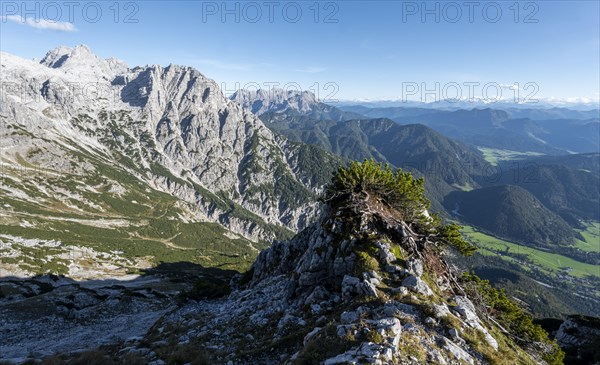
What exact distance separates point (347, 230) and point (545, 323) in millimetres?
86099

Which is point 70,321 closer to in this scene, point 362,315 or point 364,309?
point 364,309

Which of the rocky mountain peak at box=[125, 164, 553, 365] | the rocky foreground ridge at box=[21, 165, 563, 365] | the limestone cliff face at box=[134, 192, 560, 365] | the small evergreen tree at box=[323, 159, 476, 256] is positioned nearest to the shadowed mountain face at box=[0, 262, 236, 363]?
the rocky mountain peak at box=[125, 164, 553, 365]

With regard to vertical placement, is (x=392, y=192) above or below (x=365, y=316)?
above

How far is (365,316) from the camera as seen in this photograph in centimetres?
2073

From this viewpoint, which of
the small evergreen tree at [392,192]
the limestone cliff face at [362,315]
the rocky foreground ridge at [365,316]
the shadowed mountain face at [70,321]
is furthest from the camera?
the shadowed mountain face at [70,321]

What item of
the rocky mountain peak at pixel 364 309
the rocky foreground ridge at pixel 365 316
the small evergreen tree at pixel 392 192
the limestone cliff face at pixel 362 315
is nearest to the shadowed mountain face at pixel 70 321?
the rocky mountain peak at pixel 364 309

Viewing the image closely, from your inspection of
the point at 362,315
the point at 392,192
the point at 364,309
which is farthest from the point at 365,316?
the point at 392,192

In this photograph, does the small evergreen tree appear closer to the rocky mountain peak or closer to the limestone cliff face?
the rocky mountain peak

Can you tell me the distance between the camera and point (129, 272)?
16412 cm

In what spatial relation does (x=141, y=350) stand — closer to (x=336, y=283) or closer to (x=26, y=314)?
(x=336, y=283)

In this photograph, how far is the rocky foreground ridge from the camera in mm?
18219

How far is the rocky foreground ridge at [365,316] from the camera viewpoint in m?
18.2

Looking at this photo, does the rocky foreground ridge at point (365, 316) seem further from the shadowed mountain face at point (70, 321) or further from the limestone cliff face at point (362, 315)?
the shadowed mountain face at point (70, 321)

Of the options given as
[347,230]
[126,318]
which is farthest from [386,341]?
[126,318]
